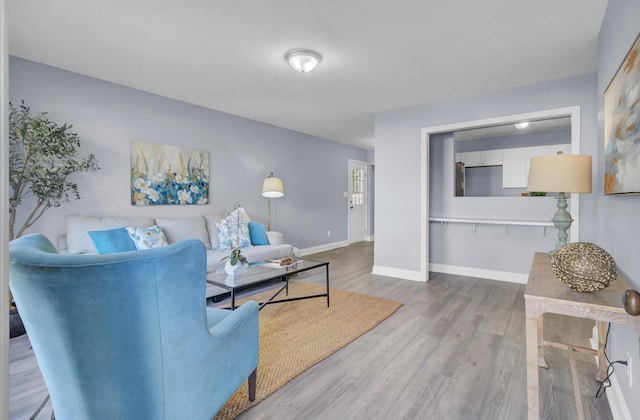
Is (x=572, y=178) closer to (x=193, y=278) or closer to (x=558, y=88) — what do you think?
(x=558, y=88)

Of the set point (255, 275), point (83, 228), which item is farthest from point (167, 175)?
point (255, 275)

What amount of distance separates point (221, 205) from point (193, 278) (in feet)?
11.7

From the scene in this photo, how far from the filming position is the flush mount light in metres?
2.69

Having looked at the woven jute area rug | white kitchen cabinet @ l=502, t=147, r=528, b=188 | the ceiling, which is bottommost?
the woven jute area rug

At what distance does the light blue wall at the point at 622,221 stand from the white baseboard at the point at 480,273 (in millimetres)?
2019

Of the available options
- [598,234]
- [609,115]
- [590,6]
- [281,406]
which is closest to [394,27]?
[590,6]

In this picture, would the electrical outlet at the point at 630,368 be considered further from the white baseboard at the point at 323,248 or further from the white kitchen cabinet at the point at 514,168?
the white baseboard at the point at 323,248

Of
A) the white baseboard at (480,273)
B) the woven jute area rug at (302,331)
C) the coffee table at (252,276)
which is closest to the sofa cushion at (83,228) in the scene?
the coffee table at (252,276)

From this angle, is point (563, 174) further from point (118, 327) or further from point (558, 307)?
point (118, 327)

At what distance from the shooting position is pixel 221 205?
4.54m

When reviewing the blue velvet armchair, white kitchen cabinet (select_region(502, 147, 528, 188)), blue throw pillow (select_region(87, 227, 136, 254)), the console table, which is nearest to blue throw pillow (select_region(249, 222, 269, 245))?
blue throw pillow (select_region(87, 227, 136, 254))

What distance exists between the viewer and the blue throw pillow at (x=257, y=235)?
13.8 feet

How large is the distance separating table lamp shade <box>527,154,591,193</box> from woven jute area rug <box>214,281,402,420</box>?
1.69m

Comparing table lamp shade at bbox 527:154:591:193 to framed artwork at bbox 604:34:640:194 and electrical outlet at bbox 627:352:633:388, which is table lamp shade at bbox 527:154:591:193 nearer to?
framed artwork at bbox 604:34:640:194
